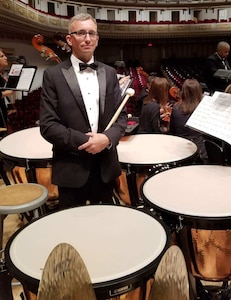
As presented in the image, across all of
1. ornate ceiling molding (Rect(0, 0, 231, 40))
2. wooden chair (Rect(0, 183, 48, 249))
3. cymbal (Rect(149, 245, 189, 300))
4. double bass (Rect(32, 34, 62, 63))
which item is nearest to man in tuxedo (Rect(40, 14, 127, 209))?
wooden chair (Rect(0, 183, 48, 249))

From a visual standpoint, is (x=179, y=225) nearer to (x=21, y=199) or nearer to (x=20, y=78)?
(x=21, y=199)

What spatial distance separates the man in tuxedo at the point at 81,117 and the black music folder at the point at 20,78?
8.05 feet

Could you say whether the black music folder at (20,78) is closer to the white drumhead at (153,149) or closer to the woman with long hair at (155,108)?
the woman with long hair at (155,108)

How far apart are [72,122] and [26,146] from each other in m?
0.90

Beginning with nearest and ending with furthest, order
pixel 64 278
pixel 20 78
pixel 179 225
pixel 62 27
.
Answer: pixel 64 278 → pixel 179 225 → pixel 20 78 → pixel 62 27

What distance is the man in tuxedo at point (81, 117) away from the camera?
1.78m

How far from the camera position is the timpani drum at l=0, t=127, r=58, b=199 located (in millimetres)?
2340

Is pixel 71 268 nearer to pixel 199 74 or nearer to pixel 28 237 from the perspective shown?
pixel 28 237

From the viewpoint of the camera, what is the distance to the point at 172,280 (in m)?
0.96

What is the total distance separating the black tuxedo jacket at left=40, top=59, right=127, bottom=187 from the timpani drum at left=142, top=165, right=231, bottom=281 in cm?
32

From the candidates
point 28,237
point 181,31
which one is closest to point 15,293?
point 28,237

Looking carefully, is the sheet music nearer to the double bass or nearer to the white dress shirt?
the white dress shirt

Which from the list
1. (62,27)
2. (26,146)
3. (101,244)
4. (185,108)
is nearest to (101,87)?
(101,244)

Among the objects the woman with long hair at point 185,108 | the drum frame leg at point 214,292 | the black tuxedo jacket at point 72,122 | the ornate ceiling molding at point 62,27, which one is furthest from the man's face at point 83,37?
the ornate ceiling molding at point 62,27
